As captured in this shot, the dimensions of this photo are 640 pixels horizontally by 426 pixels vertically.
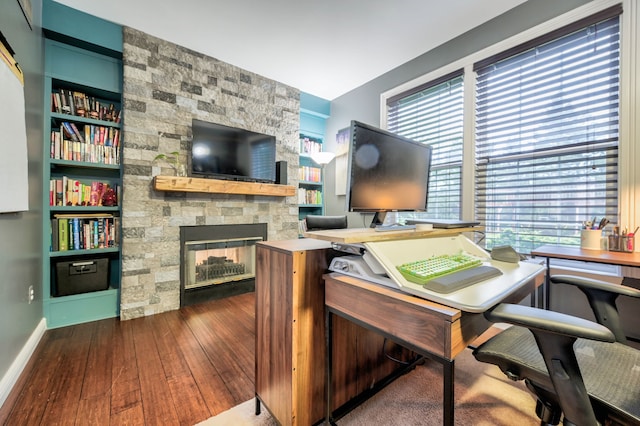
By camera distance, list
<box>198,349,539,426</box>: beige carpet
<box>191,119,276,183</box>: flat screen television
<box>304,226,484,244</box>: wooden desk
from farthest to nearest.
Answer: <box>191,119,276,183</box>: flat screen television
<box>198,349,539,426</box>: beige carpet
<box>304,226,484,244</box>: wooden desk

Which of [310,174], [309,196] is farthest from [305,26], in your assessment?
[309,196]

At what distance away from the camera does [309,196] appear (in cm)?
407

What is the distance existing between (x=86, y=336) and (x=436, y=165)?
3.58 m

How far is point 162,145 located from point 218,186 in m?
0.66

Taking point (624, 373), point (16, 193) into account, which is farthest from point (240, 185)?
point (624, 373)

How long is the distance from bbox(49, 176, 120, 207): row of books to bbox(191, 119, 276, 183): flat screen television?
781mm

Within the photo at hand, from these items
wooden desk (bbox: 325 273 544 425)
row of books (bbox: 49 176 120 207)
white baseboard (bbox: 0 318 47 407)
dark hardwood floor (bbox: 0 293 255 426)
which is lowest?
dark hardwood floor (bbox: 0 293 255 426)

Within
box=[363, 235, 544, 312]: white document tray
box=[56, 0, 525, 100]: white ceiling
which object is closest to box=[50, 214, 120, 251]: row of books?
box=[56, 0, 525, 100]: white ceiling

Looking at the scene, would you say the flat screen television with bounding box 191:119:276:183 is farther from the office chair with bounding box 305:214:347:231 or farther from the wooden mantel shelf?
the office chair with bounding box 305:214:347:231

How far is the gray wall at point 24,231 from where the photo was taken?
142 centimetres

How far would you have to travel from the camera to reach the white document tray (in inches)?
29.4

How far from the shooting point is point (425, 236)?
4.14 feet

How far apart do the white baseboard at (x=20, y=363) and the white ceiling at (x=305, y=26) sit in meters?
2.71

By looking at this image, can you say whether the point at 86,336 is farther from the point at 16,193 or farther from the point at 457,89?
the point at 457,89
